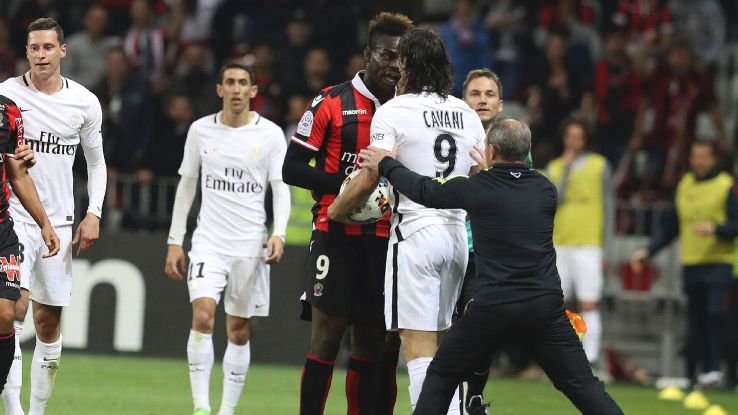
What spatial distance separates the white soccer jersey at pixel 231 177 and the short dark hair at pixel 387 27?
8.29ft

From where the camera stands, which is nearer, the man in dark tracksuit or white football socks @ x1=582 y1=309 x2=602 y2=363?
the man in dark tracksuit

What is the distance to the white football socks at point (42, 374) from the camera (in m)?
9.10

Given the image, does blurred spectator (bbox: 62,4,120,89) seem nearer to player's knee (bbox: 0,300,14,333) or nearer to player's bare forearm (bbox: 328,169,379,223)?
player's knee (bbox: 0,300,14,333)

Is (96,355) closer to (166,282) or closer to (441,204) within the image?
(166,282)

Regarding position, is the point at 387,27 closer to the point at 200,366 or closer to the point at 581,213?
the point at 200,366

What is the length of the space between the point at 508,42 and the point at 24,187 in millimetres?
11020

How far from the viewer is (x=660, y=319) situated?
52.0 feet

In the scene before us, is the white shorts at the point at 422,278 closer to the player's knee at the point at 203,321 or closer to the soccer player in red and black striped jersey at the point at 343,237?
the soccer player in red and black striped jersey at the point at 343,237

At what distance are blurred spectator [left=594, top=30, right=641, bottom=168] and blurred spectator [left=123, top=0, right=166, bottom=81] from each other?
5.72 meters

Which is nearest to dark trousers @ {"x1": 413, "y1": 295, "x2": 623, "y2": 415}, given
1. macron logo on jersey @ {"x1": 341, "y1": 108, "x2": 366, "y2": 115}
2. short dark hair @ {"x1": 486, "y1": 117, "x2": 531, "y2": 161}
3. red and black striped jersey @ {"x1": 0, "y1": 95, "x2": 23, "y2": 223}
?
short dark hair @ {"x1": 486, "y1": 117, "x2": 531, "y2": 161}

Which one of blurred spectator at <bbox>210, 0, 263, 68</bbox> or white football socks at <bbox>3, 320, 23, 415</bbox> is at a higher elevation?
blurred spectator at <bbox>210, 0, 263, 68</bbox>

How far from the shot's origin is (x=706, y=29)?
18969 millimetres

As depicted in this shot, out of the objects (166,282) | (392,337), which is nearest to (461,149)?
(392,337)

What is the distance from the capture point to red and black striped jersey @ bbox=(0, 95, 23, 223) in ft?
26.6
